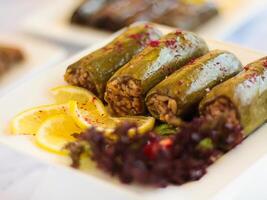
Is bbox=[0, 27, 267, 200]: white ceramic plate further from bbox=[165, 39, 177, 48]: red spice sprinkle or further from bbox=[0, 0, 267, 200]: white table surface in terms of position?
bbox=[165, 39, 177, 48]: red spice sprinkle

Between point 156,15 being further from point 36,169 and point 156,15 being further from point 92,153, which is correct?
point 92,153

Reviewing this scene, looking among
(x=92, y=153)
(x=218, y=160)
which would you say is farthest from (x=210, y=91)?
(x=92, y=153)

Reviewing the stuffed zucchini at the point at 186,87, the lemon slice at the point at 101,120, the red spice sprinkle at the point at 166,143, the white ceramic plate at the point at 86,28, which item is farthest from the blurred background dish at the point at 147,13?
the red spice sprinkle at the point at 166,143

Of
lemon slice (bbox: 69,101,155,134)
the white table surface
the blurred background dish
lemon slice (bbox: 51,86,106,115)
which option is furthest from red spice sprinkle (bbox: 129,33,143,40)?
the blurred background dish

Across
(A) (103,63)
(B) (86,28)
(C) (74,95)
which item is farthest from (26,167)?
(B) (86,28)

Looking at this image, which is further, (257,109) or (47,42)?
(47,42)

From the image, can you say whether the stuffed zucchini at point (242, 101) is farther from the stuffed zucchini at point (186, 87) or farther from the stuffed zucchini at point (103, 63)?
the stuffed zucchini at point (103, 63)
